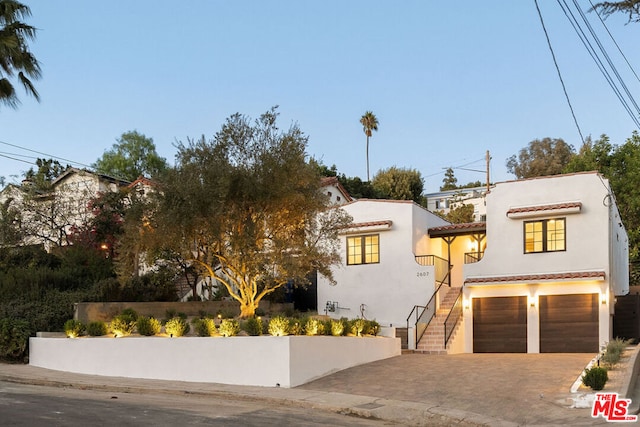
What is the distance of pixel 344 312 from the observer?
2828 cm

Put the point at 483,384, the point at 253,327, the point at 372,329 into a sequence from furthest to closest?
1. the point at 372,329
2. the point at 253,327
3. the point at 483,384

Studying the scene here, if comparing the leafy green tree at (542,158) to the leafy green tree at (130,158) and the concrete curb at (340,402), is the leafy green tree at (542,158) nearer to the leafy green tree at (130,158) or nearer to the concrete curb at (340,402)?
the leafy green tree at (130,158)

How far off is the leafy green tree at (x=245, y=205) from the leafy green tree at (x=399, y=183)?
4113cm

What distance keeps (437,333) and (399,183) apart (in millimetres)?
38686

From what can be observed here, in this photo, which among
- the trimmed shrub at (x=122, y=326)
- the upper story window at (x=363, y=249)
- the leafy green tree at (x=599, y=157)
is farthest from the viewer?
the leafy green tree at (x=599, y=157)

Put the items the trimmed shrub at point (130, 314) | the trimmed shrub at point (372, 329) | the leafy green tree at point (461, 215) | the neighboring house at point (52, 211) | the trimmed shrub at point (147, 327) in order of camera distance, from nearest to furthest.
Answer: the trimmed shrub at point (147, 327) < the trimmed shrub at point (130, 314) < the trimmed shrub at point (372, 329) < the neighboring house at point (52, 211) < the leafy green tree at point (461, 215)

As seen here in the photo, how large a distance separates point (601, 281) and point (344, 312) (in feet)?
32.9

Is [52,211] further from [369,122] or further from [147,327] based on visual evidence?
[369,122]

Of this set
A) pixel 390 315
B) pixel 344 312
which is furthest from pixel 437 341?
pixel 344 312

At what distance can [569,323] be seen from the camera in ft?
79.3

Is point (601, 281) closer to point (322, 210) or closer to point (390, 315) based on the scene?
point (390, 315)

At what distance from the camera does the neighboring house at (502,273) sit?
79.3 feet

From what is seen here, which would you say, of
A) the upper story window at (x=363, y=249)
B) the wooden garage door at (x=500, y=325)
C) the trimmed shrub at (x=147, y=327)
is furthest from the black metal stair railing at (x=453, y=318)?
the trimmed shrub at (x=147, y=327)

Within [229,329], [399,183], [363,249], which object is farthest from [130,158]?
[229,329]
